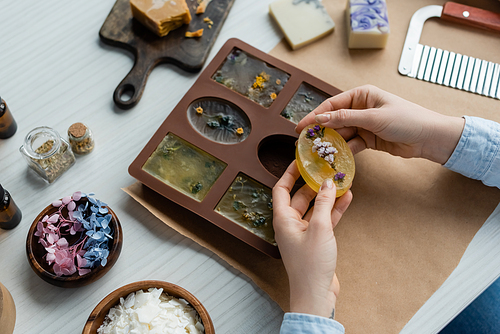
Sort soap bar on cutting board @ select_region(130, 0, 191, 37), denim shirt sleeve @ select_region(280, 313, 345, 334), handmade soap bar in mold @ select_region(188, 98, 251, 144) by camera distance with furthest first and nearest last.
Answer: soap bar on cutting board @ select_region(130, 0, 191, 37) < handmade soap bar in mold @ select_region(188, 98, 251, 144) < denim shirt sleeve @ select_region(280, 313, 345, 334)

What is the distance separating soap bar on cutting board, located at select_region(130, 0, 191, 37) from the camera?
1.43 m

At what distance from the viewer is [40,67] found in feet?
4.83

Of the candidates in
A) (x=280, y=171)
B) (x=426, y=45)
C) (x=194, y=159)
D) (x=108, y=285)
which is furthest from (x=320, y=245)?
(x=426, y=45)

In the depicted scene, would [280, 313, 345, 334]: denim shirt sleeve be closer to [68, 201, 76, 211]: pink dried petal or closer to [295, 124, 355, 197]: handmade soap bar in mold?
[295, 124, 355, 197]: handmade soap bar in mold

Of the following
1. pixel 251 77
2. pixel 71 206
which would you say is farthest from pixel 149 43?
pixel 71 206

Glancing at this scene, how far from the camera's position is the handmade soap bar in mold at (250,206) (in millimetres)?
1213

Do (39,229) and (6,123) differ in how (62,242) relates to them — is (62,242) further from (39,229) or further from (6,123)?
(6,123)

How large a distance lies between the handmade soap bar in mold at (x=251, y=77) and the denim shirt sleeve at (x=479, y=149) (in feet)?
1.90

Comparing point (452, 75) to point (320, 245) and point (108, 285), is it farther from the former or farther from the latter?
point (108, 285)

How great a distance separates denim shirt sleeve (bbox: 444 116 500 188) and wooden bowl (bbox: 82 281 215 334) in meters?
0.85

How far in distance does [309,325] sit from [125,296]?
0.47 metres

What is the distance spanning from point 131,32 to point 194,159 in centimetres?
57

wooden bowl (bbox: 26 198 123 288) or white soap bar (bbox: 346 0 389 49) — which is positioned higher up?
white soap bar (bbox: 346 0 389 49)

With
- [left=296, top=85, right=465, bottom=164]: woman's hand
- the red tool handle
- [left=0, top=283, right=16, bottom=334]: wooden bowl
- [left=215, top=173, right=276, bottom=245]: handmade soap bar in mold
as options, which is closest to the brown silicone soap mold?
[left=215, top=173, right=276, bottom=245]: handmade soap bar in mold
